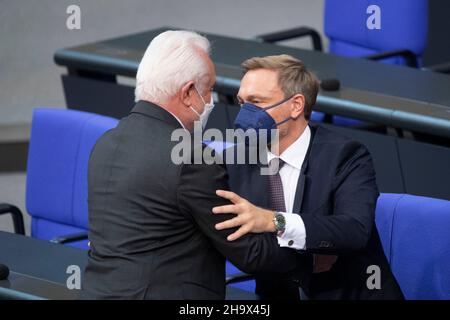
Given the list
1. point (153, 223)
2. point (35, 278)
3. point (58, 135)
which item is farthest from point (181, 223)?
point (58, 135)

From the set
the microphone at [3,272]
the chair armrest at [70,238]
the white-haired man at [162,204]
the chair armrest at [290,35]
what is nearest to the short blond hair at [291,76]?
the white-haired man at [162,204]

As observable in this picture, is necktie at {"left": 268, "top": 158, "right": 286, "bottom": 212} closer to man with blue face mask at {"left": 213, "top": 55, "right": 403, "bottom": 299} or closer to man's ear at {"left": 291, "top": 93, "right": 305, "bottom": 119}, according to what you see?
man with blue face mask at {"left": 213, "top": 55, "right": 403, "bottom": 299}

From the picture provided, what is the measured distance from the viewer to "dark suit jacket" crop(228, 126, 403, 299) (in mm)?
2752

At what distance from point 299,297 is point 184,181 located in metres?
0.54

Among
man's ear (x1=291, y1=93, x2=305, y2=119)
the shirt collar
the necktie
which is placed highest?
man's ear (x1=291, y1=93, x2=305, y2=119)

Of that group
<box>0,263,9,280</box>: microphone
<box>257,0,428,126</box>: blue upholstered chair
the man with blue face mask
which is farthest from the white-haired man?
<box>257,0,428,126</box>: blue upholstered chair

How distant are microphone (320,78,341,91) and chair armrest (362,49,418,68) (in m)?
0.79

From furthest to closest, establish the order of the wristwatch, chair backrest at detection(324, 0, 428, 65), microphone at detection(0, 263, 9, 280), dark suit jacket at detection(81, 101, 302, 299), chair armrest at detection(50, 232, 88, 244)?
chair backrest at detection(324, 0, 428, 65)
chair armrest at detection(50, 232, 88, 244)
microphone at detection(0, 263, 9, 280)
the wristwatch
dark suit jacket at detection(81, 101, 302, 299)

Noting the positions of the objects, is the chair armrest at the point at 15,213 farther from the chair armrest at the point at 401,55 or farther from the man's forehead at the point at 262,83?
the chair armrest at the point at 401,55

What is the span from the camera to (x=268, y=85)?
9.70 feet

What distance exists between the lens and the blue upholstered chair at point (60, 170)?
391 centimetres

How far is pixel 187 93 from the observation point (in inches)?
103

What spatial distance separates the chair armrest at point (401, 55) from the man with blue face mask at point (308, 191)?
2165 millimetres
